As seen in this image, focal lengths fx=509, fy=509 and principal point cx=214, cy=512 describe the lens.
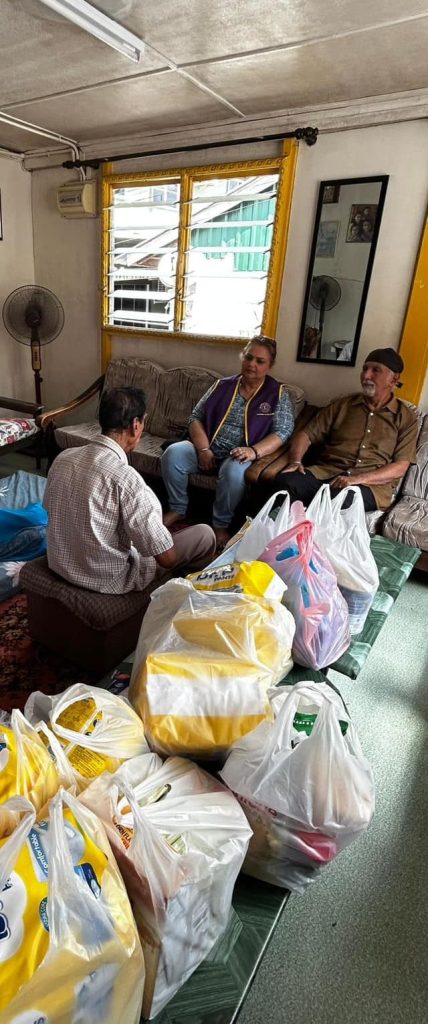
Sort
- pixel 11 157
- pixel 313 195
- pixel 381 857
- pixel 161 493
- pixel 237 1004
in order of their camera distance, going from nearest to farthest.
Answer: pixel 237 1004, pixel 381 857, pixel 313 195, pixel 161 493, pixel 11 157

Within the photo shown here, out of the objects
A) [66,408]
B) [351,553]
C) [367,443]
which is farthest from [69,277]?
[351,553]

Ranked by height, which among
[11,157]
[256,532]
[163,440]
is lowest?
[163,440]

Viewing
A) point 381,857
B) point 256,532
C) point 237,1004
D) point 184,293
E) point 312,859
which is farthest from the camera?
point 184,293

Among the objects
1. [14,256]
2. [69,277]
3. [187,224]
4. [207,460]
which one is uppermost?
[187,224]

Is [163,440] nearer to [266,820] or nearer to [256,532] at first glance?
[256,532]

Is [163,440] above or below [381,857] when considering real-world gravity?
above

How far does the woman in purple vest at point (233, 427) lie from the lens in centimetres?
307

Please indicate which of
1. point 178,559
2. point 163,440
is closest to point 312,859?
point 178,559

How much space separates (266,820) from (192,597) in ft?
1.37

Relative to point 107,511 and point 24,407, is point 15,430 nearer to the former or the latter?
point 24,407

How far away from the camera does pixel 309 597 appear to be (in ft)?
4.00

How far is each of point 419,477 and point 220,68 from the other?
7.90 ft

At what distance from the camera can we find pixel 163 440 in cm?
379

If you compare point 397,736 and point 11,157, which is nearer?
Result: point 397,736
